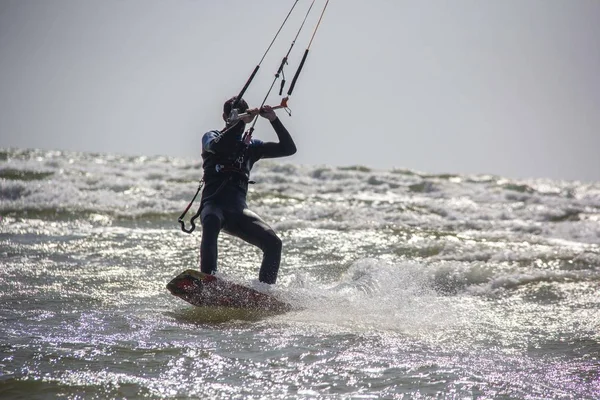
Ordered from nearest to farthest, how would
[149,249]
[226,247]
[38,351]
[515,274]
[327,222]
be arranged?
[38,351] → [515,274] → [149,249] → [226,247] → [327,222]

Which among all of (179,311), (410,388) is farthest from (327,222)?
(410,388)

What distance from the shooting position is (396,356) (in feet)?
16.3

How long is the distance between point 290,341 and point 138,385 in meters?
1.45

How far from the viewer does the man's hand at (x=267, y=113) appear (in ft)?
23.2

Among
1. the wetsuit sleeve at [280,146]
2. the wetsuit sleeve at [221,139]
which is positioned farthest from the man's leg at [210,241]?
the wetsuit sleeve at [280,146]

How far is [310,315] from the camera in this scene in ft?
21.0

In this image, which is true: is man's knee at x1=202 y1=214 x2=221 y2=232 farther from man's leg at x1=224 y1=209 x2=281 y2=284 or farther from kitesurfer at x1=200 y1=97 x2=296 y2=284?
man's leg at x1=224 y1=209 x2=281 y2=284

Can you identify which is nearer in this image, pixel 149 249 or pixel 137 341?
pixel 137 341

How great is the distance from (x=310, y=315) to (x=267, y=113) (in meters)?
2.15

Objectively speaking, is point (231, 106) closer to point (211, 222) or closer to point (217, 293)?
point (211, 222)

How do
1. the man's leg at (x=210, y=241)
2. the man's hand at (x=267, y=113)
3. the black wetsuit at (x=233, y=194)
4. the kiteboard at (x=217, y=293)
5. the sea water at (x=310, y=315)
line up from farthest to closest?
the man's hand at (x=267, y=113)
the black wetsuit at (x=233, y=194)
the man's leg at (x=210, y=241)
the kiteboard at (x=217, y=293)
the sea water at (x=310, y=315)

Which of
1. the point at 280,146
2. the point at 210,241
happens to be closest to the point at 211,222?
the point at 210,241

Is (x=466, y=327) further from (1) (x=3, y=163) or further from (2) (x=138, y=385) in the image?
(1) (x=3, y=163)

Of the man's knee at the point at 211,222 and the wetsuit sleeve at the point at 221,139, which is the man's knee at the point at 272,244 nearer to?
the man's knee at the point at 211,222
